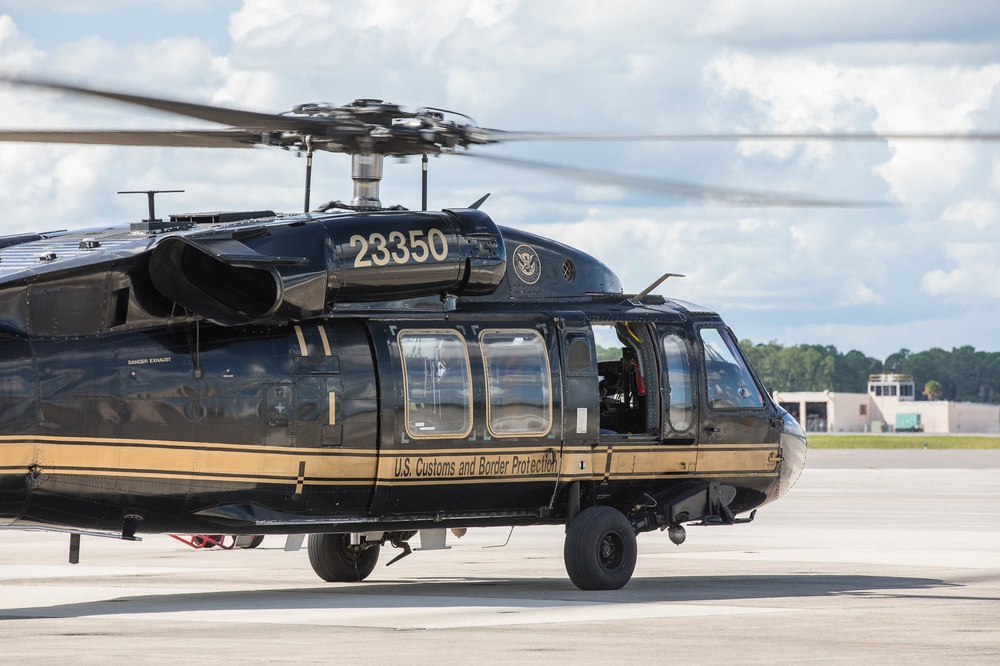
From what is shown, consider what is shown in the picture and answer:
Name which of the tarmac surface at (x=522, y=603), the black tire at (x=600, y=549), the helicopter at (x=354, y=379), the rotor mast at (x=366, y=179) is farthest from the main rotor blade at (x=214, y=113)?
the black tire at (x=600, y=549)

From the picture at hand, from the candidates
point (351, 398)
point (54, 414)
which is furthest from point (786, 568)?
point (54, 414)

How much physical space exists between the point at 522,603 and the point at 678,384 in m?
4.07

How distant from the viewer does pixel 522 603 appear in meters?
16.1

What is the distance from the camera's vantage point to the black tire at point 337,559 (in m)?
18.9

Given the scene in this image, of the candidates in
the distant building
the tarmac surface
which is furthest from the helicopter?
the distant building

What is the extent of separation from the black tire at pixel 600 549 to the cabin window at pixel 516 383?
1197mm

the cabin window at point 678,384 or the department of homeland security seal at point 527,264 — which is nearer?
the department of homeland security seal at point 527,264

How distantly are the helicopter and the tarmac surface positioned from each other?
971 millimetres

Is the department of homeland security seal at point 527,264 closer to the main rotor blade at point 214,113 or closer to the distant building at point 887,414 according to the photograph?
the main rotor blade at point 214,113

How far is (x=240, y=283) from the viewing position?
15.7 meters

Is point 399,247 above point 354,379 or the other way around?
above

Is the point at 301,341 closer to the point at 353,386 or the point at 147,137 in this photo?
the point at 353,386

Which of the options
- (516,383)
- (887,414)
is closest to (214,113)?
(516,383)

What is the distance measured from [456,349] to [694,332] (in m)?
3.67
